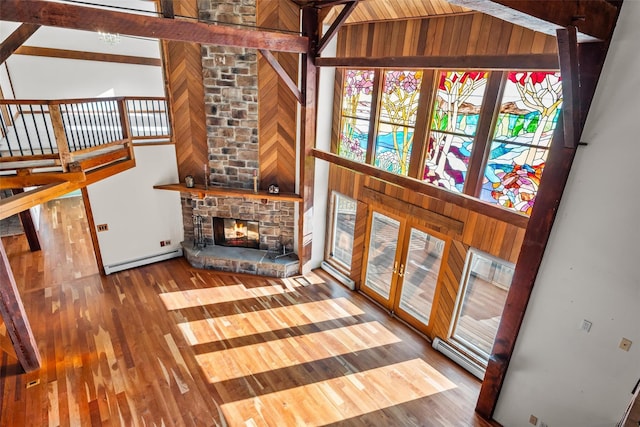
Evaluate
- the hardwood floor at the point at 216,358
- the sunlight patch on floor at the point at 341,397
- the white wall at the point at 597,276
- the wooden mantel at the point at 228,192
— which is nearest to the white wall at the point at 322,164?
the wooden mantel at the point at 228,192

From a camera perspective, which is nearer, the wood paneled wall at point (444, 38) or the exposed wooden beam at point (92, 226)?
the wood paneled wall at point (444, 38)

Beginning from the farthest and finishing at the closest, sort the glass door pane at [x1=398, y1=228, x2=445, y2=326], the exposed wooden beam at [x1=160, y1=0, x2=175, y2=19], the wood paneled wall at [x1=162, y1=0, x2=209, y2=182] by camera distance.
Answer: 1. the wood paneled wall at [x1=162, y1=0, x2=209, y2=182]
2. the glass door pane at [x1=398, y1=228, x2=445, y2=326]
3. the exposed wooden beam at [x1=160, y1=0, x2=175, y2=19]

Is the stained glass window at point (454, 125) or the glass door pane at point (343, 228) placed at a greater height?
the stained glass window at point (454, 125)

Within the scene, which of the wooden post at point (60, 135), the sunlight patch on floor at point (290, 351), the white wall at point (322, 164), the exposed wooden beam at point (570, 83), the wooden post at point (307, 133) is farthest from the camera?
the white wall at point (322, 164)

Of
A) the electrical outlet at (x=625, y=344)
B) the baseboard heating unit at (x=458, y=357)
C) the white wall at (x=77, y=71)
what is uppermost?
the white wall at (x=77, y=71)

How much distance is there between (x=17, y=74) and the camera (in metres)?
6.84

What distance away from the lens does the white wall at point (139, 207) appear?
6.00 m

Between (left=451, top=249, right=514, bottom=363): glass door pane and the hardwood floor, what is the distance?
44 cm

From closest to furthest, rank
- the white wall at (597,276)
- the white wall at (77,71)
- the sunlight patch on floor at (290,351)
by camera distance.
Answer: the white wall at (597,276) < the sunlight patch on floor at (290,351) < the white wall at (77,71)

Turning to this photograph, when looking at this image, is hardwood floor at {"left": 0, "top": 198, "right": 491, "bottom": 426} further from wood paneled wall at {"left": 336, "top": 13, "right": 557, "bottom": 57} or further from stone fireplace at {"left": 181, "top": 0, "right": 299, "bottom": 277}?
wood paneled wall at {"left": 336, "top": 13, "right": 557, "bottom": 57}

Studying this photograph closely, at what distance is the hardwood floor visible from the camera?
3.85 meters

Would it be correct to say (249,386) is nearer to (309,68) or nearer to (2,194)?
(309,68)

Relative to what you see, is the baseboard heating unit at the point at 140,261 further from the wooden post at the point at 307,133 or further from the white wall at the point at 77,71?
the white wall at the point at 77,71

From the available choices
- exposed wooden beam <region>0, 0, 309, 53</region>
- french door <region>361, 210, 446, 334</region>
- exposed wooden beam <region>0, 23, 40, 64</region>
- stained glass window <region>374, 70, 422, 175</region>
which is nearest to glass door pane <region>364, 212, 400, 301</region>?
french door <region>361, 210, 446, 334</region>
